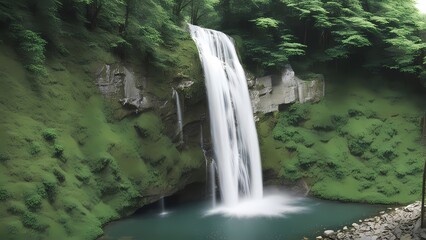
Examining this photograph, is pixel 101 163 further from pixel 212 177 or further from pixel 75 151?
pixel 212 177

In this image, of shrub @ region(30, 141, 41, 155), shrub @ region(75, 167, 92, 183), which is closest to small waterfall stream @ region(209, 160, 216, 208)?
shrub @ region(75, 167, 92, 183)

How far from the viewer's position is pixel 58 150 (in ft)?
37.0

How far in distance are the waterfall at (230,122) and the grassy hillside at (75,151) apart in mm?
1220

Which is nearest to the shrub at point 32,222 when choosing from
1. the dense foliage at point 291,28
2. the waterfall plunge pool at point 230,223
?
the waterfall plunge pool at point 230,223

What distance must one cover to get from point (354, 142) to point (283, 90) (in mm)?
4794

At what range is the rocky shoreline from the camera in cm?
1044

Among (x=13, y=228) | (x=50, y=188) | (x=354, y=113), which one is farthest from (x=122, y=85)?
(x=354, y=113)

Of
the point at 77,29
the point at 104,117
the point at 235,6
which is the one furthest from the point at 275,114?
the point at 77,29

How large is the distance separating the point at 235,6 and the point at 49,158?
1486cm

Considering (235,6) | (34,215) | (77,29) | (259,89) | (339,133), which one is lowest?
(34,215)

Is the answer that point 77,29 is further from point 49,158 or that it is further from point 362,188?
point 362,188

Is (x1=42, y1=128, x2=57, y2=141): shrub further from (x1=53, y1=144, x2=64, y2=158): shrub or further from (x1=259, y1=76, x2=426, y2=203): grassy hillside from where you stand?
(x1=259, y1=76, x2=426, y2=203): grassy hillside

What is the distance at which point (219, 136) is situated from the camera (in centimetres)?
1638

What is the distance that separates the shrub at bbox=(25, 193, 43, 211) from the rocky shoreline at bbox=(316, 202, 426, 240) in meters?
8.55
